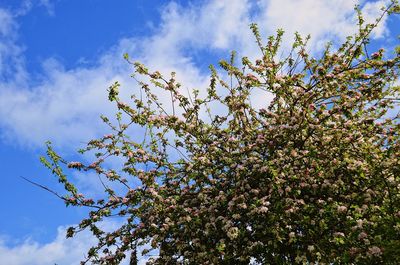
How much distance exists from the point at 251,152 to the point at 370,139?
3.28 meters

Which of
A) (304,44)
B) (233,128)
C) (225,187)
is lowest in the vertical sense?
(225,187)

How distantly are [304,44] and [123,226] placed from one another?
26.5 feet

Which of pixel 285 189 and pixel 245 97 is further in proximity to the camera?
pixel 245 97

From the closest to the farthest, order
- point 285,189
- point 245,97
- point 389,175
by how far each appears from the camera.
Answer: point 389,175 < point 285,189 < point 245,97

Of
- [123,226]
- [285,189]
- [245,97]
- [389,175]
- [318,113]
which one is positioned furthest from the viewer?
[245,97]

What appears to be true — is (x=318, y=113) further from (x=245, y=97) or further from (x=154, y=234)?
(x=154, y=234)

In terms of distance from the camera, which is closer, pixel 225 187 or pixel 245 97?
pixel 225 187

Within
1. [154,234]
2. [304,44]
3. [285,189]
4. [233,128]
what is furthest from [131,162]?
[304,44]

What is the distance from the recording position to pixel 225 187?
512 inches

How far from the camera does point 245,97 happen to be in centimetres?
1472

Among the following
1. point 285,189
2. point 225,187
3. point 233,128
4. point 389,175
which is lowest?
point 389,175

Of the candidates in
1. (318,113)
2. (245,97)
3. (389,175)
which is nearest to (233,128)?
(245,97)

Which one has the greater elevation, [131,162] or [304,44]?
[304,44]

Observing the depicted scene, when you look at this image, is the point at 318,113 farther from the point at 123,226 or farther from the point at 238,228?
the point at 123,226
